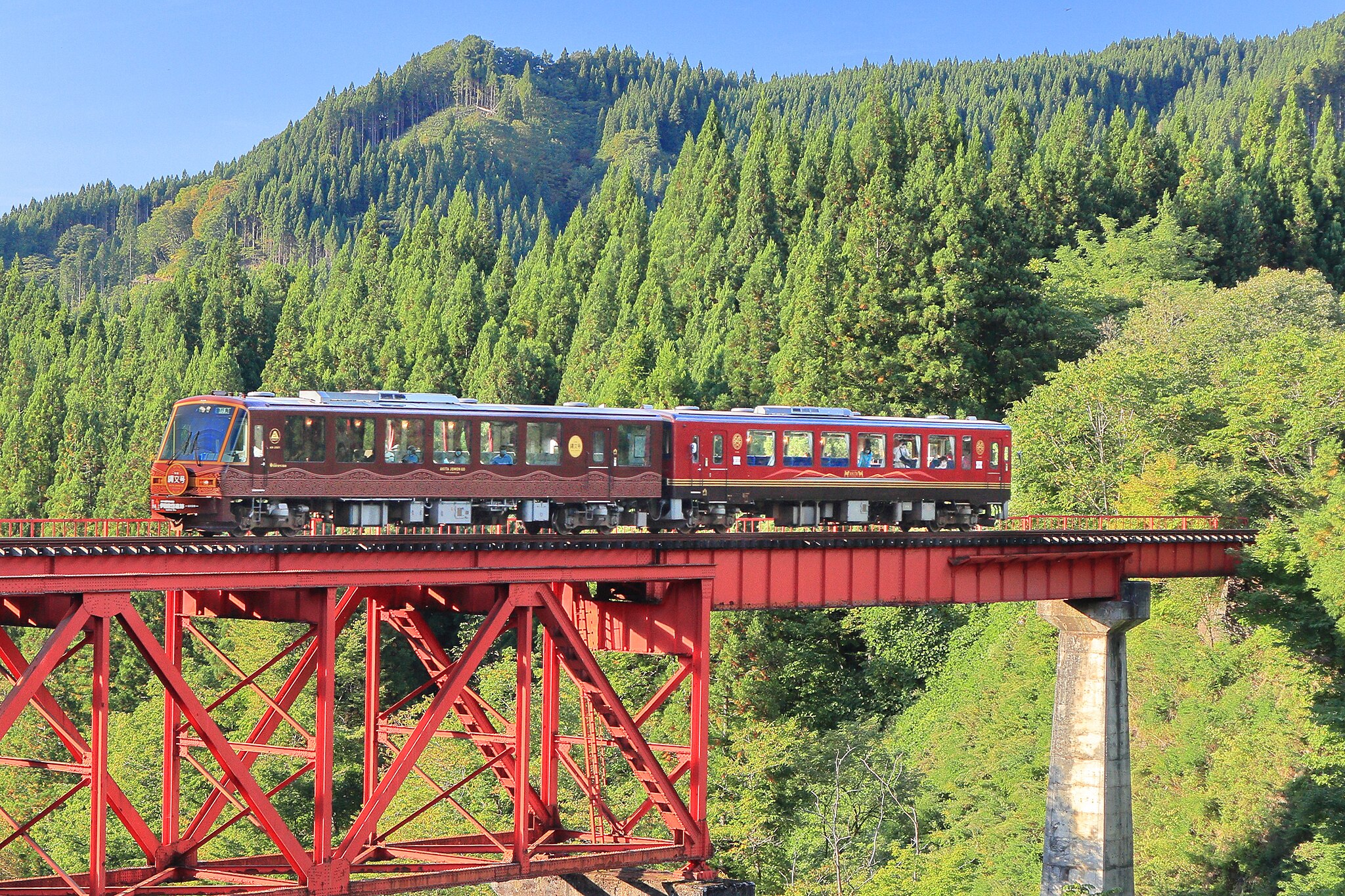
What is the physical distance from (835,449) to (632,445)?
20.2 ft

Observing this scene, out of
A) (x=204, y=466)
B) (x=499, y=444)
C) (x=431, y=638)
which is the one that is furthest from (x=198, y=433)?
(x=499, y=444)

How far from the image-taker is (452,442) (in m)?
33.5

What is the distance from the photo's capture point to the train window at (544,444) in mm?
34875

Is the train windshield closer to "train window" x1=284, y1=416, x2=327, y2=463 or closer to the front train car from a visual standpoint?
the front train car

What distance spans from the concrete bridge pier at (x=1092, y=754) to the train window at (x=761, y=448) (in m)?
7.81

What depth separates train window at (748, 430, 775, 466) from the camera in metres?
39.0

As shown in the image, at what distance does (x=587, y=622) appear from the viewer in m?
31.9

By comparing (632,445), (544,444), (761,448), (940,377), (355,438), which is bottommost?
(355,438)

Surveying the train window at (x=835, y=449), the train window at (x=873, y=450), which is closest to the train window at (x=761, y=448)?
the train window at (x=835, y=449)

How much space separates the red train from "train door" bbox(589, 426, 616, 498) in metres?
0.03

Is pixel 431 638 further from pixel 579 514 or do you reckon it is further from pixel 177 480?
pixel 579 514

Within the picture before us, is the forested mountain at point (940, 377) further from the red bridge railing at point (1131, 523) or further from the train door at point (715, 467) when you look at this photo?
the train door at point (715, 467)

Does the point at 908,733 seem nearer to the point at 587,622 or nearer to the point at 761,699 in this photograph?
the point at 761,699

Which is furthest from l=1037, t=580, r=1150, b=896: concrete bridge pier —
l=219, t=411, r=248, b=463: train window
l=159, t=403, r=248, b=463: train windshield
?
l=159, t=403, r=248, b=463: train windshield
